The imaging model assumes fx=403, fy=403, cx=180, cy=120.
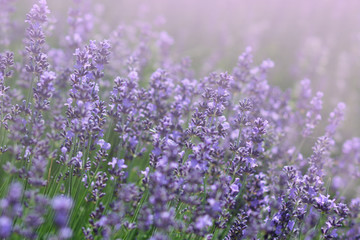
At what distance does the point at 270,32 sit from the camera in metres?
12.5

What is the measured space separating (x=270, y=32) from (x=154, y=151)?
10.7 m

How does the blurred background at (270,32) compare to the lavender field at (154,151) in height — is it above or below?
above

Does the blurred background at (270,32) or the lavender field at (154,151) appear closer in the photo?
the lavender field at (154,151)

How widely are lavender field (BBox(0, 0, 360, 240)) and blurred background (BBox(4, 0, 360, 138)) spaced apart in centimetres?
139

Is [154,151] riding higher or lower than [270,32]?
lower

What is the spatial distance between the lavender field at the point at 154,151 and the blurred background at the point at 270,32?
139 cm

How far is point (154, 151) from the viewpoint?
2.66 meters

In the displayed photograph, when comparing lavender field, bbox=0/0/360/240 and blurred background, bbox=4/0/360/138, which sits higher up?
blurred background, bbox=4/0/360/138

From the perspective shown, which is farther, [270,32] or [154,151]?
[270,32]

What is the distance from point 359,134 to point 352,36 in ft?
17.7

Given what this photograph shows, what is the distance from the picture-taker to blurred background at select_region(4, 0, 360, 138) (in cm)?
877

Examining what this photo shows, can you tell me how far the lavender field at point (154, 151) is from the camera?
2418 millimetres

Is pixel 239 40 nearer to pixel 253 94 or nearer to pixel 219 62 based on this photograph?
pixel 219 62

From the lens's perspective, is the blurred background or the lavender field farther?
the blurred background
